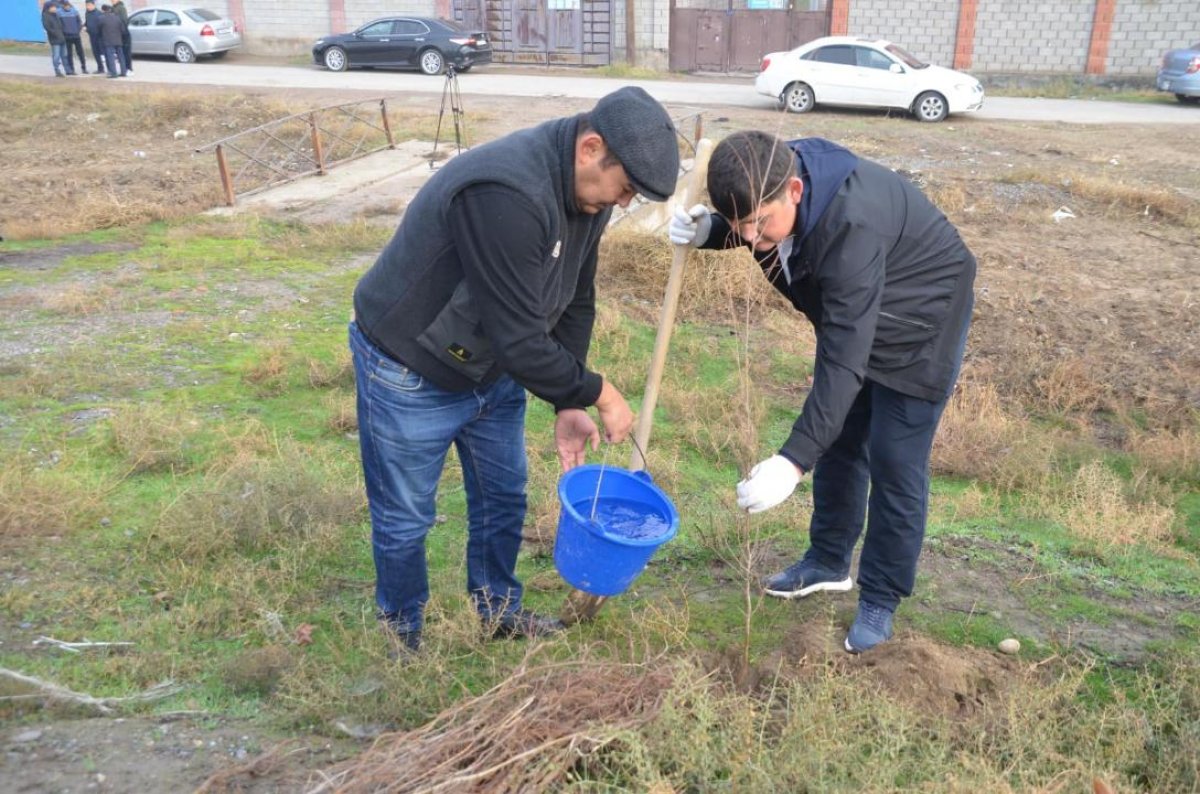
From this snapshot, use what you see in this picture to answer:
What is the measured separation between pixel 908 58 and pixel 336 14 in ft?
50.5

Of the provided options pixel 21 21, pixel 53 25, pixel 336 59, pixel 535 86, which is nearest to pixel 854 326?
pixel 535 86

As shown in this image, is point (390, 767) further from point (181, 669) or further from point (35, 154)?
point (35, 154)

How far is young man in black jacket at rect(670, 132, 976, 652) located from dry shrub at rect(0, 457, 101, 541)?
104 inches

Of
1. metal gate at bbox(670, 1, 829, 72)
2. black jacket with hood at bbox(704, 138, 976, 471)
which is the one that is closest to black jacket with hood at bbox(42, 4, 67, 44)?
metal gate at bbox(670, 1, 829, 72)

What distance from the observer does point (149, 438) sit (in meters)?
4.59

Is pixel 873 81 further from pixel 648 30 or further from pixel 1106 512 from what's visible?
pixel 1106 512

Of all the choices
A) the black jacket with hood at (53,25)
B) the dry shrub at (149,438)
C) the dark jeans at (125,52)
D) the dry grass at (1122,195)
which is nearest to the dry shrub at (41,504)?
the dry shrub at (149,438)

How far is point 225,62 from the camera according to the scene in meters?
24.1

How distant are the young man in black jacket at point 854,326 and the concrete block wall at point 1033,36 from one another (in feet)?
72.6

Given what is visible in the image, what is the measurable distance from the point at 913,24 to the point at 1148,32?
4907 millimetres

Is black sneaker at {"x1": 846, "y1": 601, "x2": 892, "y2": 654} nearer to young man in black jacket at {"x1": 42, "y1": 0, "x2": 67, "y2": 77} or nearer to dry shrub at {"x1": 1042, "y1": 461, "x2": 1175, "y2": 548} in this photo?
dry shrub at {"x1": 1042, "y1": 461, "x2": 1175, "y2": 548}

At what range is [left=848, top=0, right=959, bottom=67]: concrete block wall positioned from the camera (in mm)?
22641

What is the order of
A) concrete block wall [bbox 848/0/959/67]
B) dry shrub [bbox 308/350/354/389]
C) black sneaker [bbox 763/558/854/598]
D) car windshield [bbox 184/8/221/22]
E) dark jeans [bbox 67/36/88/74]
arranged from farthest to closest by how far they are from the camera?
car windshield [bbox 184/8/221/22], concrete block wall [bbox 848/0/959/67], dark jeans [bbox 67/36/88/74], dry shrub [bbox 308/350/354/389], black sneaker [bbox 763/558/854/598]

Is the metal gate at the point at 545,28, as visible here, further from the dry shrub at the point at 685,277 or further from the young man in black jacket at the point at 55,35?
the dry shrub at the point at 685,277
